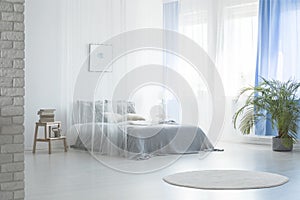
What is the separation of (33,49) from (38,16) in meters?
0.53

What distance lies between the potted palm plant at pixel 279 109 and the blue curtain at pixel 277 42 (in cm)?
23

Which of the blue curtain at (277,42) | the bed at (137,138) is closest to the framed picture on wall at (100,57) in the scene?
the bed at (137,138)

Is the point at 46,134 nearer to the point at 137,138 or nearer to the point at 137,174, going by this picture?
the point at 137,138

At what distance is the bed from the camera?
7246 millimetres

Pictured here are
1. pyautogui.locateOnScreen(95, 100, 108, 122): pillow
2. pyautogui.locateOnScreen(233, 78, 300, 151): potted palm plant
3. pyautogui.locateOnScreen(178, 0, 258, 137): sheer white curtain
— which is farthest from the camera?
pyautogui.locateOnScreen(178, 0, 258, 137): sheer white curtain

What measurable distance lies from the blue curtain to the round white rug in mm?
3204

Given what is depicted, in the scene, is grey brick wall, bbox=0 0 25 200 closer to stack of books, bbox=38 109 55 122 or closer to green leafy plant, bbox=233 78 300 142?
stack of books, bbox=38 109 55 122

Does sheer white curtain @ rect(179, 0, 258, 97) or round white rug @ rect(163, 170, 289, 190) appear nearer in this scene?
round white rug @ rect(163, 170, 289, 190)

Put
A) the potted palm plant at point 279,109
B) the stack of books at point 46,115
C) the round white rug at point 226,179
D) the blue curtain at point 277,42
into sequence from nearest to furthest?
the round white rug at point 226,179
the stack of books at point 46,115
the potted palm plant at point 279,109
the blue curtain at point 277,42

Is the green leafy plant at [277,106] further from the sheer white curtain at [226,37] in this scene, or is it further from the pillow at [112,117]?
the pillow at [112,117]

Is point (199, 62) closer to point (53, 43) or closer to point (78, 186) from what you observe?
point (53, 43)

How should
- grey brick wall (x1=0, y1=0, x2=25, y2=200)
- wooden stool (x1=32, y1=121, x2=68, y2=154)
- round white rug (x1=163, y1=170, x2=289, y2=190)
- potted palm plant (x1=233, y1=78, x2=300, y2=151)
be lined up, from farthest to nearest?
potted palm plant (x1=233, y1=78, x2=300, y2=151)
wooden stool (x1=32, y1=121, x2=68, y2=154)
round white rug (x1=163, y1=170, x2=289, y2=190)
grey brick wall (x1=0, y1=0, x2=25, y2=200)

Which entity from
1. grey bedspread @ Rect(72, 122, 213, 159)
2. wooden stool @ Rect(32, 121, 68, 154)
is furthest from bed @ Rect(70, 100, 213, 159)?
wooden stool @ Rect(32, 121, 68, 154)

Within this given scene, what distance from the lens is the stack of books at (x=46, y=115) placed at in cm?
809
